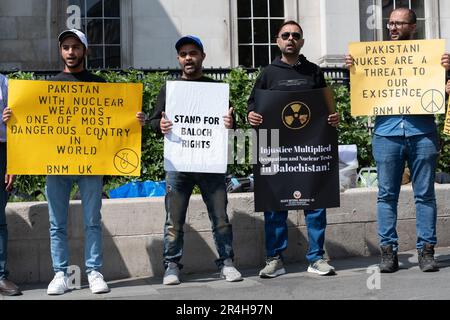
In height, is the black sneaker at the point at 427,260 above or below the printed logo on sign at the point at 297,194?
below

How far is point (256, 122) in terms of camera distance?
6.55 m

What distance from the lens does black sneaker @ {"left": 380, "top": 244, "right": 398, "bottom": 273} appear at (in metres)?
6.52

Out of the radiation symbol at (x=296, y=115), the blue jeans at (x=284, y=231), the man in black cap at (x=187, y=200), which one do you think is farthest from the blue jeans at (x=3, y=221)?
the radiation symbol at (x=296, y=115)

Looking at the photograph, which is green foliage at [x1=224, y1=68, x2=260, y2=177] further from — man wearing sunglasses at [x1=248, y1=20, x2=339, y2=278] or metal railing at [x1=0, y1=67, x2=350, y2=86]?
man wearing sunglasses at [x1=248, y1=20, x2=339, y2=278]

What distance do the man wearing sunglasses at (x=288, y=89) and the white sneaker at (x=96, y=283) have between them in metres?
1.40

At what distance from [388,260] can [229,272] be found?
1.41 metres

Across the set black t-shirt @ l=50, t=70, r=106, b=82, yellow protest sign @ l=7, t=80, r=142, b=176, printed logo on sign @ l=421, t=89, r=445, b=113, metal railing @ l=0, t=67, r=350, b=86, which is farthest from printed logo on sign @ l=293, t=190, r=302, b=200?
metal railing @ l=0, t=67, r=350, b=86

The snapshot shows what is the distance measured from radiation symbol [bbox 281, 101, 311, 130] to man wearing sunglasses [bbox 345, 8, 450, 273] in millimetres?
681

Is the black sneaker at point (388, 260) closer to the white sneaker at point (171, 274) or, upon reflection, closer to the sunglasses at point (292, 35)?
the white sneaker at point (171, 274)

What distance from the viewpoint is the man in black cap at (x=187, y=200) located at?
6.47 metres

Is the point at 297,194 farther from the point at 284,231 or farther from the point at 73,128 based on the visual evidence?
the point at 73,128

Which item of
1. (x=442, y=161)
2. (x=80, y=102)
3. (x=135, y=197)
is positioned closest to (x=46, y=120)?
(x=80, y=102)

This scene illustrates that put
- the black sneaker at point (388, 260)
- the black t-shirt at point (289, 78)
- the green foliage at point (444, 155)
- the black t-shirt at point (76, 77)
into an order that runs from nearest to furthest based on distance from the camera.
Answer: the black t-shirt at point (76, 77) → the black sneaker at point (388, 260) → the black t-shirt at point (289, 78) → the green foliage at point (444, 155)

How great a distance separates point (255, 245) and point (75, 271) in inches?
69.7
